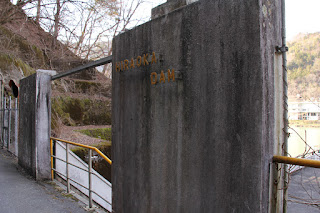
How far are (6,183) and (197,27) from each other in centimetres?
511

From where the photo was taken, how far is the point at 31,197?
14.4 ft

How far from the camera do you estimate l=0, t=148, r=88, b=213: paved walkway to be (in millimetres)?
3918

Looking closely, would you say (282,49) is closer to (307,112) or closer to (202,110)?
(202,110)

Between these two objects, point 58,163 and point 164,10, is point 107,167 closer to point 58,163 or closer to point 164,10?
point 58,163

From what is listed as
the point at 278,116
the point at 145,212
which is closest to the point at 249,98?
the point at 278,116

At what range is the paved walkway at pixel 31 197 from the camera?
3918 mm

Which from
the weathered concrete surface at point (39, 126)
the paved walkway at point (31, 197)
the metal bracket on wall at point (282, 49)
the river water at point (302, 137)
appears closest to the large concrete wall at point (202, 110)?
the metal bracket on wall at point (282, 49)

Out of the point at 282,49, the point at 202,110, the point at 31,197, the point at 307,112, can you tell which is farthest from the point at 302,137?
the point at 31,197

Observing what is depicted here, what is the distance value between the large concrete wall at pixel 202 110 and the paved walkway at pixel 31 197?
1874mm

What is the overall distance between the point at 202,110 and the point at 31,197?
12.7ft

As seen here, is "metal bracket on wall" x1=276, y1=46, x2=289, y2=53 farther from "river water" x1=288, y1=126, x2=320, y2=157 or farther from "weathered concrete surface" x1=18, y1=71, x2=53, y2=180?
"weathered concrete surface" x1=18, y1=71, x2=53, y2=180

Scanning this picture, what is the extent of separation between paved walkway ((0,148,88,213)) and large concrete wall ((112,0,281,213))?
187 centimetres

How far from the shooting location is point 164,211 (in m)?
2.20

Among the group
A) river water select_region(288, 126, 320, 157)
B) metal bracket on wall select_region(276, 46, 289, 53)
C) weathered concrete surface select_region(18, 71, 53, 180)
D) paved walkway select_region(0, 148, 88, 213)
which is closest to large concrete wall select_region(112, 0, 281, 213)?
metal bracket on wall select_region(276, 46, 289, 53)
